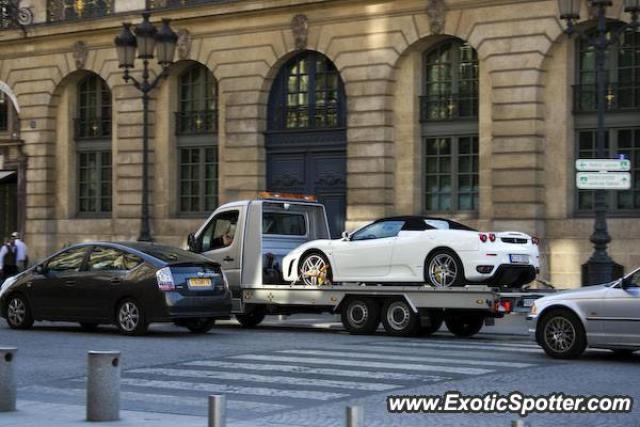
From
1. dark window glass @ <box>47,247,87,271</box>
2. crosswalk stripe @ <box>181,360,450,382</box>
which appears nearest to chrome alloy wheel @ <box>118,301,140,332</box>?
dark window glass @ <box>47,247,87,271</box>

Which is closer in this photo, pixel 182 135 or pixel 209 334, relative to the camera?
pixel 209 334

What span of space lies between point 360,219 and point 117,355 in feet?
75.4

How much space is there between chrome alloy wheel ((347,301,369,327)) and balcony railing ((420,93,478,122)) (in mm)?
12054

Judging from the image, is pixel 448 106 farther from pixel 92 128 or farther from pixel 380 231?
pixel 92 128

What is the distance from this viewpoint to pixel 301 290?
21969 mm

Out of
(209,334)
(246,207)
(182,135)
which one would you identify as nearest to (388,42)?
(182,135)

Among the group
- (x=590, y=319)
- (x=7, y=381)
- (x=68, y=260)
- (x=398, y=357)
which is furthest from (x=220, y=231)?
(x=7, y=381)

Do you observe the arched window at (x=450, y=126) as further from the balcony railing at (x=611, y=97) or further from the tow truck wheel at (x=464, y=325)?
the tow truck wheel at (x=464, y=325)

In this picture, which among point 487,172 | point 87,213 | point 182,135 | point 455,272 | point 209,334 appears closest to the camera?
point 455,272

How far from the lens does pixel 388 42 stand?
33.3m

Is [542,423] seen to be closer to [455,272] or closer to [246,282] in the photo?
[455,272]

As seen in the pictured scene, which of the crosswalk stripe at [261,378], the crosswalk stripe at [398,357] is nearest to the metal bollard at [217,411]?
the crosswalk stripe at [261,378]

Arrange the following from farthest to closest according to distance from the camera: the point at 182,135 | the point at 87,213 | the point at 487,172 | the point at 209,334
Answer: the point at 87,213 < the point at 182,135 < the point at 487,172 < the point at 209,334

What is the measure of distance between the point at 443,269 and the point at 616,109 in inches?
456
